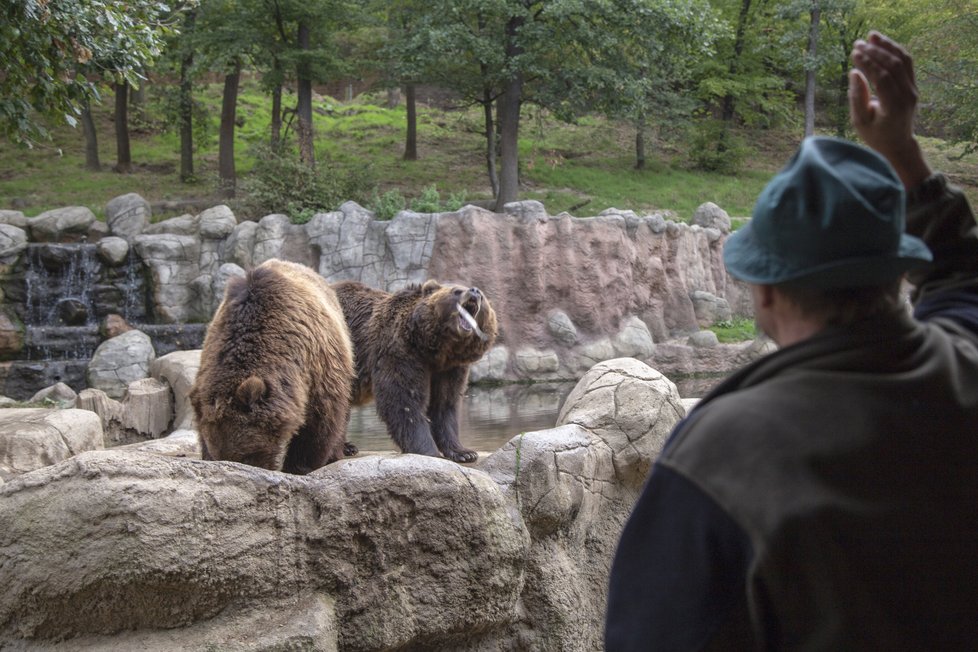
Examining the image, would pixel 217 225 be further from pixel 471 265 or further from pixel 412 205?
pixel 471 265

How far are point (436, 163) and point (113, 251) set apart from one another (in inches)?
581

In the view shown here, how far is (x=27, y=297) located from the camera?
19.1 m

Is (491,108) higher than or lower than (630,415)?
higher

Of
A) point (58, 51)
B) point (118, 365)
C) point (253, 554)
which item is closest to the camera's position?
point (253, 554)

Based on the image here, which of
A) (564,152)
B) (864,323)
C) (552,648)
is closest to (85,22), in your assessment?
(552,648)

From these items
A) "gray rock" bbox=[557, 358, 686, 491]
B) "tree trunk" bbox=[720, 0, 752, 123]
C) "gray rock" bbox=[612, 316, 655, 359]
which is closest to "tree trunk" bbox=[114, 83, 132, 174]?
"gray rock" bbox=[612, 316, 655, 359]

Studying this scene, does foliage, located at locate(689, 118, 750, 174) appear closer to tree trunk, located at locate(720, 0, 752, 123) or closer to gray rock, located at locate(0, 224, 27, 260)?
tree trunk, located at locate(720, 0, 752, 123)

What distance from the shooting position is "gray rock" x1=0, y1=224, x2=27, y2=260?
19.0m

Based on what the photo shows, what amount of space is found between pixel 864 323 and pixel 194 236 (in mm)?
20507

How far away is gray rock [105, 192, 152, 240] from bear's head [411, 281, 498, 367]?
52.6ft

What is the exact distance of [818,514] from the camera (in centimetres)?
147

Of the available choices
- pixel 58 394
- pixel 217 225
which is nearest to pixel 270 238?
pixel 217 225

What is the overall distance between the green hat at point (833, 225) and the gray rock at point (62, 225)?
71.9ft

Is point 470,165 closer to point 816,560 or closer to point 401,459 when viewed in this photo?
point 401,459
